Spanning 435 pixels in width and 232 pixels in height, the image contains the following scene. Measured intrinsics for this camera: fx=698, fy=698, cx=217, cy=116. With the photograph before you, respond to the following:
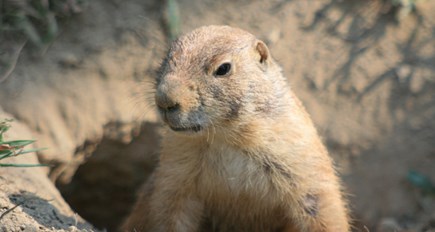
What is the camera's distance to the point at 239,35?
499 cm

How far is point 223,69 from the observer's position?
15.3ft

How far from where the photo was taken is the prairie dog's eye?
4598 mm

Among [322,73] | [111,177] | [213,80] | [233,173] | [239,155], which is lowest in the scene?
[111,177]

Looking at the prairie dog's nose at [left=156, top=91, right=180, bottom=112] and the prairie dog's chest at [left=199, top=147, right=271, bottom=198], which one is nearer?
the prairie dog's nose at [left=156, top=91, right=180, bottom=112]

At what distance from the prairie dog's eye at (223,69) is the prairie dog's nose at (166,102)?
42 centimetres

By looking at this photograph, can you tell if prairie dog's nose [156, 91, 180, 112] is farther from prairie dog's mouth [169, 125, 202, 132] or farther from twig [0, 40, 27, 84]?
twig [0, 40, 27, 84]

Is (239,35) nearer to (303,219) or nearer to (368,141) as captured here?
(303,219)

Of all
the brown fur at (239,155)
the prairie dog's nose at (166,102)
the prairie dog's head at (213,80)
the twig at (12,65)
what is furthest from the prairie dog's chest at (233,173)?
the twig at (12,65)

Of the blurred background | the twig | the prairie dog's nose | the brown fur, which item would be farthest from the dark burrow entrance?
the prairie dog's nose

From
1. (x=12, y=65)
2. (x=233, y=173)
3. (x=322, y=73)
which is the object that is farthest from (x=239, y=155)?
(x=12, y=65)

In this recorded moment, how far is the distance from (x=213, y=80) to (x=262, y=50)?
0.62 m

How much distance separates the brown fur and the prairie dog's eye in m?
0.03

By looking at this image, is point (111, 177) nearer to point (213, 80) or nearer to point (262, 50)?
point (262, 50)

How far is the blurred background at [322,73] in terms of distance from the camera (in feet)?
21.9
